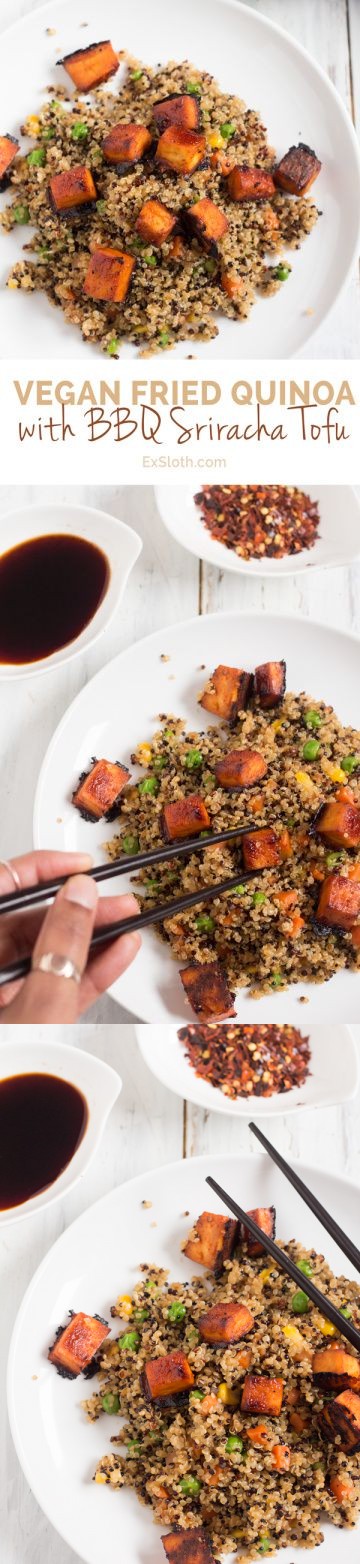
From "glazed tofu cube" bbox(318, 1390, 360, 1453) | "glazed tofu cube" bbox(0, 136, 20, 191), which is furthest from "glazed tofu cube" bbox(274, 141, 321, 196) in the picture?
"glazed tofu cube" bbox(318, 1390, 360, 1453)

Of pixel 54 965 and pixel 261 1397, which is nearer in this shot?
pixel 54 965

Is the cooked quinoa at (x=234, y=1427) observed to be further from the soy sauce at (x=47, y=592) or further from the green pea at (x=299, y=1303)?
the soy sauce at (x=47, y=592)

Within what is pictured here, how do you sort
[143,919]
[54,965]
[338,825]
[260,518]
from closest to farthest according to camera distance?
[54,965], [143,919], [338,825], [260,518]

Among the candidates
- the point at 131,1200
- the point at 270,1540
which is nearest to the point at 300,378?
the point at 131,1200

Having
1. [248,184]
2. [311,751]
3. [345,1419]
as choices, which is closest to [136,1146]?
[345,1419]

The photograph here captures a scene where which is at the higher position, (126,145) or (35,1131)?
(126,145)

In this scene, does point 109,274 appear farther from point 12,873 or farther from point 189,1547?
point 189,1547

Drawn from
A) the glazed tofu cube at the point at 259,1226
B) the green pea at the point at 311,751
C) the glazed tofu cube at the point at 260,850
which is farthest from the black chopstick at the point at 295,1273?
the green pea at the point at 311,751
